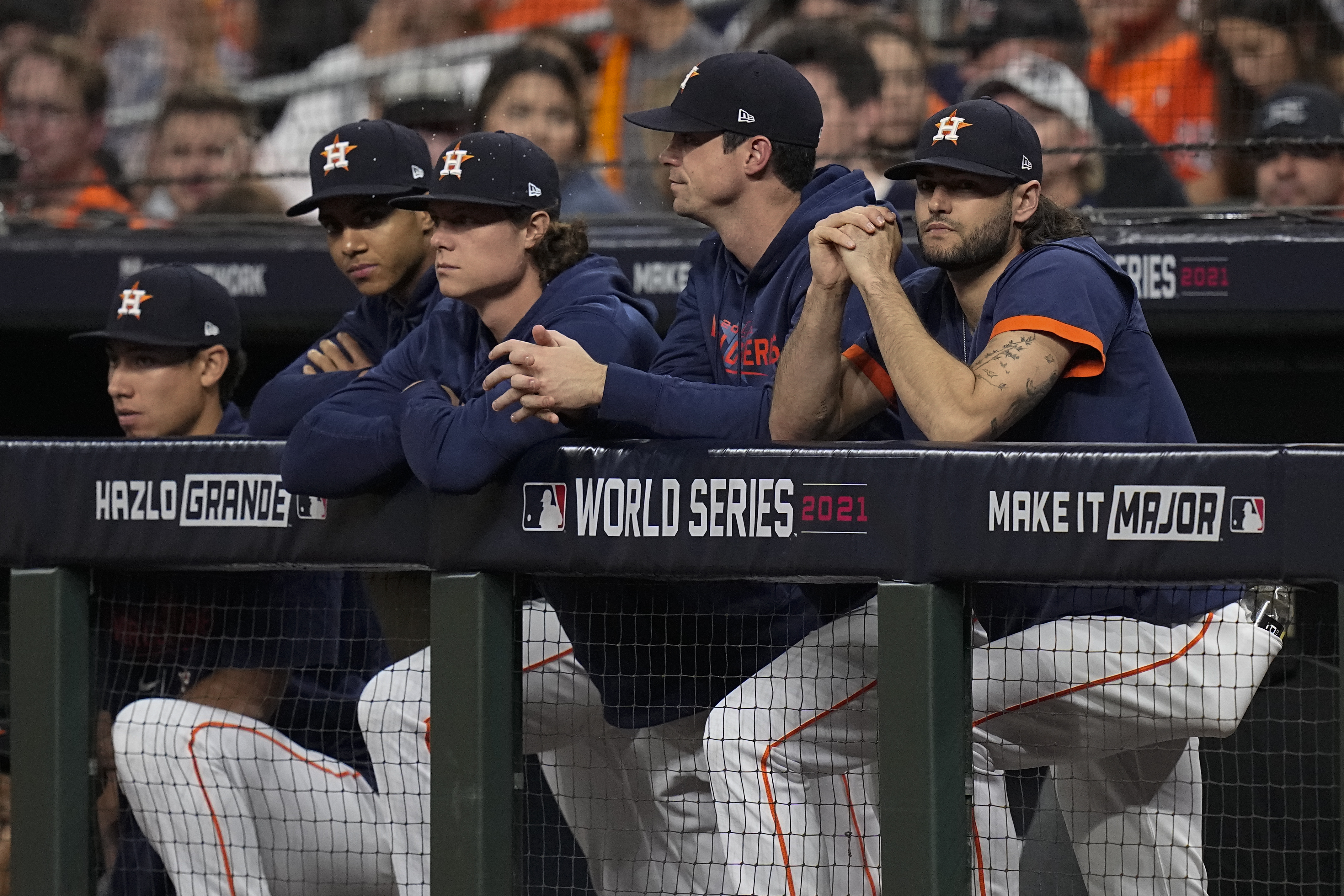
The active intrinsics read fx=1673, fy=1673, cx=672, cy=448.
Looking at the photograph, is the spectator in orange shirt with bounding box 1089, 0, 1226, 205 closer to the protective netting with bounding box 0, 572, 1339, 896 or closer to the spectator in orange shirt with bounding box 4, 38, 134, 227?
the protective netting with bounding box 0, 572, 1339, 896

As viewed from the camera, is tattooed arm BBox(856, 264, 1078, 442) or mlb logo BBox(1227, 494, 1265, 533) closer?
mlb logo BBox(1227, 494, 1265, 533)

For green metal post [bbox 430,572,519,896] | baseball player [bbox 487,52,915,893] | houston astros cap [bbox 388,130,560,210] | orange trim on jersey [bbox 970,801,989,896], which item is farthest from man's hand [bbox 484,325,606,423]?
orange trim on jersey [bbox 970,801,989,896]

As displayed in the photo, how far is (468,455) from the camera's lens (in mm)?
2148

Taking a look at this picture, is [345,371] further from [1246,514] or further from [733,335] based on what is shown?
[1246,514]

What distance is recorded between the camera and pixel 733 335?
8.21 feet

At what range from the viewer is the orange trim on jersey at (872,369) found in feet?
7.64

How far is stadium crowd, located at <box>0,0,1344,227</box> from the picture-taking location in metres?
3.94

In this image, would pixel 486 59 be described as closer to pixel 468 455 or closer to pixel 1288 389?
pixel 1288 389

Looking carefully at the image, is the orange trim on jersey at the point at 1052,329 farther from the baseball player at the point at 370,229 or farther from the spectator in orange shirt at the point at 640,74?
the spectator in orange shirt at the point at 640,74

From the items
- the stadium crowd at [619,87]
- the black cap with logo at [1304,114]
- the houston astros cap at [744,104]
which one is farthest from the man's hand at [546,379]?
the black cap with logo at [1304,114]

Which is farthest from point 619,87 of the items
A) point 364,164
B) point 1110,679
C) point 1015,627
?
point 1110,679

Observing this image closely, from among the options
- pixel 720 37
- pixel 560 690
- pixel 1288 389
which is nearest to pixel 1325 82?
pixel 1288 389

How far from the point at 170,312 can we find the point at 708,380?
3.79 feet

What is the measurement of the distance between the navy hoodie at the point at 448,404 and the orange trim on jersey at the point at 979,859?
2.39 ft
